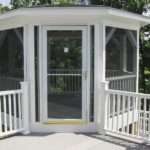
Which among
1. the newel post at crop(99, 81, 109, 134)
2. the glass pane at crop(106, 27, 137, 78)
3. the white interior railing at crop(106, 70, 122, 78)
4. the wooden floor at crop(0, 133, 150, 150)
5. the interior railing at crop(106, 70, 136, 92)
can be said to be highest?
the glass pane at crop(106, 27, 137, 78)

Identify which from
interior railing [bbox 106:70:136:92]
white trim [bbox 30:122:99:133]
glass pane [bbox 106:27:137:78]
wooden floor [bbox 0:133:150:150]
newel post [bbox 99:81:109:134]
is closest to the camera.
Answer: wooden floor [bbox 0:133:150:150]

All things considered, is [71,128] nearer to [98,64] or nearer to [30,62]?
[98,64]

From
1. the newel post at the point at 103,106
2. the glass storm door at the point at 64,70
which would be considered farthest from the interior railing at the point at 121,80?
the glass storm door at the point at 64,70

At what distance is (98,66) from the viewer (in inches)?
208

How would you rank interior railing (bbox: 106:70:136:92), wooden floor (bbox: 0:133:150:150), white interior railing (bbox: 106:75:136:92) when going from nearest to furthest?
wooden floor (bbox: 0:133:150:150), interior railing (bbox: 106:70:136:92), white interior railing (bbox: 106:75:136:92)

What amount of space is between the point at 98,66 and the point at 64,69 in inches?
26.3

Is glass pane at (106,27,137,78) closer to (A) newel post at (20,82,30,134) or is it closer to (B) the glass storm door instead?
(B) the glass storm door

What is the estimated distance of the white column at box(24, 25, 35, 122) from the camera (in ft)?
17.2

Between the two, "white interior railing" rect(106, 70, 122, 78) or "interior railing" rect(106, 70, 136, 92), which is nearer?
"white interior railing" rect(106, 70, 122, 78)

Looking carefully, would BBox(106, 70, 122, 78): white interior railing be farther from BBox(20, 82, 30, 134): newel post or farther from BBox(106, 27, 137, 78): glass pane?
BBox(20, 82, 30, 134): newel post

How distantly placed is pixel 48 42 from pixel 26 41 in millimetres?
439

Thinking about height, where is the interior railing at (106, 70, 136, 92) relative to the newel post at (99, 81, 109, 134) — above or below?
above

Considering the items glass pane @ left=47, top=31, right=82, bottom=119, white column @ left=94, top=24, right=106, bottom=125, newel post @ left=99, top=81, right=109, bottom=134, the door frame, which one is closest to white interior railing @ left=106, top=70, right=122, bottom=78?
white column @ left=94, top=24, right=106, bottom=125

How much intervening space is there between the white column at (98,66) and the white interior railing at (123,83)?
1.17 feet
